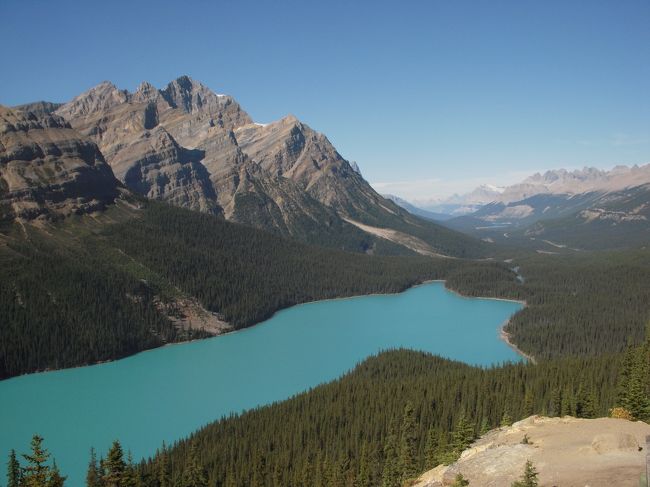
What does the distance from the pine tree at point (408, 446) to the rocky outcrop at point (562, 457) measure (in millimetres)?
11598

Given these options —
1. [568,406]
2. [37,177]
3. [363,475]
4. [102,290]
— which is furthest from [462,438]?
[37,177]

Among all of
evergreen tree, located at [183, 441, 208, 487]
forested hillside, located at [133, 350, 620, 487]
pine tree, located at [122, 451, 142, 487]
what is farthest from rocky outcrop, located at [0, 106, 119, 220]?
pine tree, located at [122, 451, 142, 487]

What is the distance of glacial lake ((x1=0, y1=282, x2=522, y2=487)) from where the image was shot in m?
86.1

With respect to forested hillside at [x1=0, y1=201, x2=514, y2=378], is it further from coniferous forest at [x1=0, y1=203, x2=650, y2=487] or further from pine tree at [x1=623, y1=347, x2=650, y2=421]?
pine tree at [x1=623, y1=347, x2=650, y2=421]

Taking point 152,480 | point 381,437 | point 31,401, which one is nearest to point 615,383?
point 381,437

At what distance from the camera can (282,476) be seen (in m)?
63.9

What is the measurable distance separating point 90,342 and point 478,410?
287 feet

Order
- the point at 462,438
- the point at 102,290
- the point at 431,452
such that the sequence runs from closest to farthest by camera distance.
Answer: the point at 462,438 → the point at 431,452 → the point at 102,290

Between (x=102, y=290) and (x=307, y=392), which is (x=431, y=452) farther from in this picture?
(x=102, y=290)

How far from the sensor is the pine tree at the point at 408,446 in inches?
2131

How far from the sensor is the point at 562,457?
35125mm

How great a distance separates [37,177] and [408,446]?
165815 mm

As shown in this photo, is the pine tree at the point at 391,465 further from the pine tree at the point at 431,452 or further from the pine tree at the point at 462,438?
the pine tree at the point at 462,438

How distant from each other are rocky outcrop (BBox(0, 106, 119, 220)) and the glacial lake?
7270 cm
